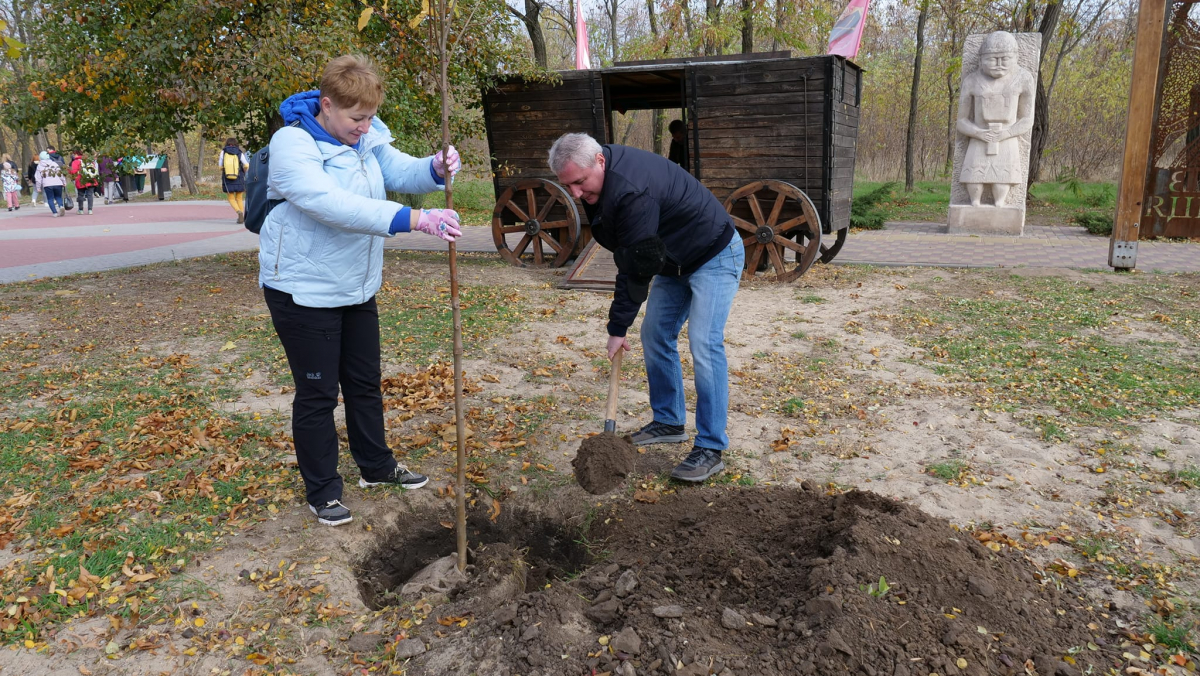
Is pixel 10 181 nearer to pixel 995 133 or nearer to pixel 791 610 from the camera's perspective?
pixel 995 133

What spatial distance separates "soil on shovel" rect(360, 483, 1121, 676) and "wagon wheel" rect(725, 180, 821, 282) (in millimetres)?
6115

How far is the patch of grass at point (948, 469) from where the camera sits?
3947mm

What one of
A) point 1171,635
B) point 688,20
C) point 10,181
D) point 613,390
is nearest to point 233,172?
point 10,181

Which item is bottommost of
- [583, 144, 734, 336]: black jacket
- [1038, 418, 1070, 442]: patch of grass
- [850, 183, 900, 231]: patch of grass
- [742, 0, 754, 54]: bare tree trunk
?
[1038, 418, 1070, 442]: patch of grass

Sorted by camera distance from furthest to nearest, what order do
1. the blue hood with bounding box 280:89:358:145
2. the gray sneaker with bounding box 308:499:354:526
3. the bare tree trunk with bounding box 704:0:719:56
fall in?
the bare tree trunk with bounding box 704:0:719:56, the gray sneaker with bounding box 308:499:354:526, the blue hood with bounding box 280:89:358:145

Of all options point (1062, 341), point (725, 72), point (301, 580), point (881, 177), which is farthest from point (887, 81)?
point (301, 580)

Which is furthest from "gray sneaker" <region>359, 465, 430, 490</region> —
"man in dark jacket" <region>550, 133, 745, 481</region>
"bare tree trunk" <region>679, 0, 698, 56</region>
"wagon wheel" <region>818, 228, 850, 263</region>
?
"bare tree trunk" <region>679, 0, 698, 56</region>

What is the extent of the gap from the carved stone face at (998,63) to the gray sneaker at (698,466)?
1169cm

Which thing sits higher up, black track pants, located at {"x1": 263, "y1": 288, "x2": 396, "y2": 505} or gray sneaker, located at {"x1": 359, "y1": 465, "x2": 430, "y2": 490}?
black track pants, located at {"x1": 263, "y1": 288, "x2": 396, "y2": 505}

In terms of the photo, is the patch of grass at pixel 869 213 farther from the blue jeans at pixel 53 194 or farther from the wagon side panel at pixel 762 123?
the blue jeans at pixel 53 194

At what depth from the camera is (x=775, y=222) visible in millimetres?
9266

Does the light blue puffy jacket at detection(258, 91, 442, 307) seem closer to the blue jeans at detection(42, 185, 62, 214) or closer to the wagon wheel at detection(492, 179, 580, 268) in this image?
the wagon wheel at detection(492, 179, 580, 268)

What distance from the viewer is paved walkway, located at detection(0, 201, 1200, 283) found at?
10.5 m

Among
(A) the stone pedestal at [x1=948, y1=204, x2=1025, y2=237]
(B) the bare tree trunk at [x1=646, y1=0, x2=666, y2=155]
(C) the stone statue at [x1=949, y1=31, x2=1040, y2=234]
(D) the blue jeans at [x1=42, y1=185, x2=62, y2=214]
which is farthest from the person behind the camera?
(D) the blue jeans at [x1=42, y1=185, x2=62, y2=214]
